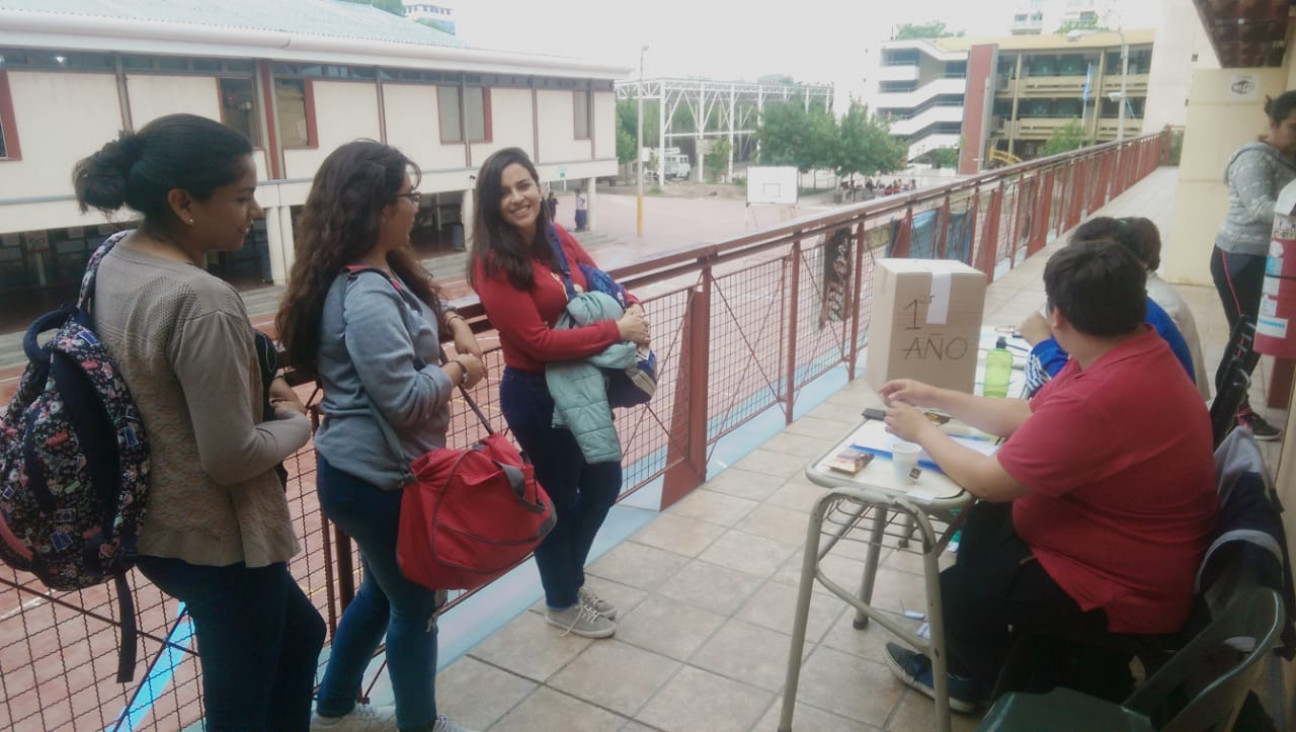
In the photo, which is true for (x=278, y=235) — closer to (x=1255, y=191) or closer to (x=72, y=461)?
(x=1255, y=191)

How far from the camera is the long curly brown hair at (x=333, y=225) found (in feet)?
5.56

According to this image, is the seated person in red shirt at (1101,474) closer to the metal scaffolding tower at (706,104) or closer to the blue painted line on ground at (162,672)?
the blue painted line on ground at (162,672)

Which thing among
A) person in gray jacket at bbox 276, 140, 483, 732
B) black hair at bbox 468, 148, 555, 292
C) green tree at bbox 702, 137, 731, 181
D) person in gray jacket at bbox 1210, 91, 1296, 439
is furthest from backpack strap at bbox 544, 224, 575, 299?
green tree at bbox 702, 137, 731, 181

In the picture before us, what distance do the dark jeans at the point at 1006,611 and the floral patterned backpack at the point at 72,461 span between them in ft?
5.47

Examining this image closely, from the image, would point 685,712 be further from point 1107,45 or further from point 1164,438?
point 1107,45

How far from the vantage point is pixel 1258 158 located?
13.2 ft

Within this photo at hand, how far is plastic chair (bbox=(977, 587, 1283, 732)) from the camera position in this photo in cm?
125

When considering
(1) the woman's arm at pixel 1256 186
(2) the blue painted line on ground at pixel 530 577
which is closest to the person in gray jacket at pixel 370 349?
(2) the blue painted line on ground at pixel 530 577

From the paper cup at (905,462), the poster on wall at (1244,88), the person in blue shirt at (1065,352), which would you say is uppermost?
the poster on wall at (1244,88)

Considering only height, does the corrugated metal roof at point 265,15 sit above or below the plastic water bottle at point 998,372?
above

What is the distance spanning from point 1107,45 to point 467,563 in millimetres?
60231

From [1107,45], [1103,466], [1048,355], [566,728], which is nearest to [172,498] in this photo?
[566,728]

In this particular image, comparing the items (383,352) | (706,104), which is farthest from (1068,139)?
(383,352)

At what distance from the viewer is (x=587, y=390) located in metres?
2.36
